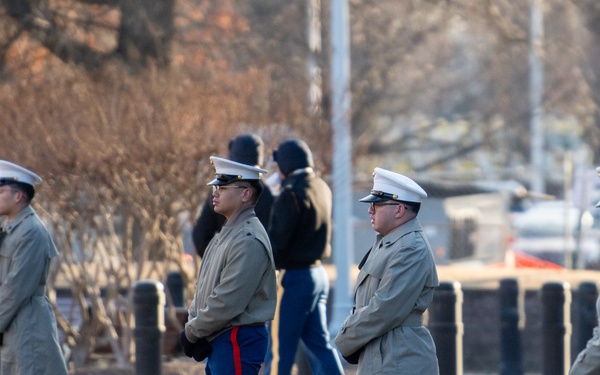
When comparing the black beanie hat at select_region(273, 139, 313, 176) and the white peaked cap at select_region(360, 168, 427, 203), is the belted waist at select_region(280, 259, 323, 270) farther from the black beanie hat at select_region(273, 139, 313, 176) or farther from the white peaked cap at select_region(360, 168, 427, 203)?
the white peaked cap at select_region(360, 168, 427, 203)

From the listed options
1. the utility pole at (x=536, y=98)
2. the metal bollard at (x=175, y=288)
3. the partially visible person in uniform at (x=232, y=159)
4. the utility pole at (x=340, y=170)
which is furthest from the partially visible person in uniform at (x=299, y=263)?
the utility pole at (x=536, y=98)

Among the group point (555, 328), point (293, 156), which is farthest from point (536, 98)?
point (293, 156)

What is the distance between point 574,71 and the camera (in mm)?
29188

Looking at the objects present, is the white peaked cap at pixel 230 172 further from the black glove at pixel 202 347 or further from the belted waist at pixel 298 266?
the belted waist at pixel 298 266

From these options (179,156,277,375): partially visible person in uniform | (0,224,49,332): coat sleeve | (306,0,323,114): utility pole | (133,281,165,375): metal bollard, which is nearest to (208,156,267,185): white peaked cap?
(179,156,277,375): partially visible person in uniform

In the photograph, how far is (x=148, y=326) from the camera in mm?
8875

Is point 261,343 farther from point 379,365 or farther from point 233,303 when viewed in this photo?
point 379,365

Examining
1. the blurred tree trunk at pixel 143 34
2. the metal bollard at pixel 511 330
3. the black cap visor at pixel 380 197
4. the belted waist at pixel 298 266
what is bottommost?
the metal bollard at pixel 511 330

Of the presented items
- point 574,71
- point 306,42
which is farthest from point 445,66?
point 306,42

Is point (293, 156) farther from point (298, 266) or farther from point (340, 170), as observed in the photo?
point (340, 170)

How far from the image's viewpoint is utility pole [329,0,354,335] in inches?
513

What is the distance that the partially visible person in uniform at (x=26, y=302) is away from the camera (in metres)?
6.55

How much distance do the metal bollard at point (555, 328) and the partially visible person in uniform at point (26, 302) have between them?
4727 mm

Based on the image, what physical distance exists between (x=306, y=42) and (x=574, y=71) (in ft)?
32.2
